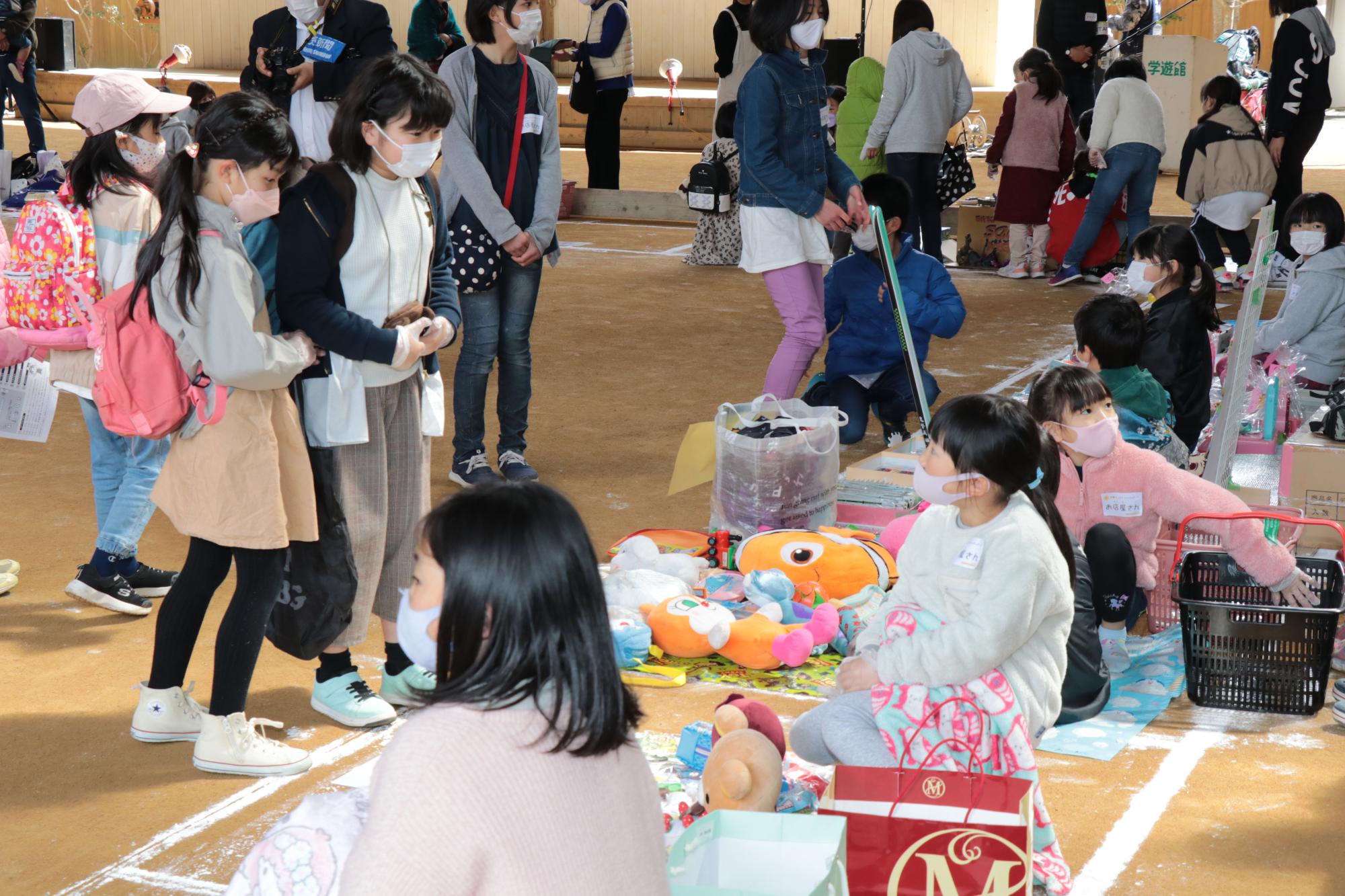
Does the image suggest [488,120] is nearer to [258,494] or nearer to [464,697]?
[258,494]

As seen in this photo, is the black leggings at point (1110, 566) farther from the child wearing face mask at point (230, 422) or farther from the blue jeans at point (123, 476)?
the blue jeans at point (123, 476)

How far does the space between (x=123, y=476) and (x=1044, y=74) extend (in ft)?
23.9

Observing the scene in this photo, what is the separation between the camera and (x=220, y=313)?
3.18 metres

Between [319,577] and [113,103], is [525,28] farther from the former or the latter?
[319,577]

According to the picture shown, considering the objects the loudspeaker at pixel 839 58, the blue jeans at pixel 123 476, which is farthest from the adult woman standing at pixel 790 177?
the loudspeaker at pixel 839 58

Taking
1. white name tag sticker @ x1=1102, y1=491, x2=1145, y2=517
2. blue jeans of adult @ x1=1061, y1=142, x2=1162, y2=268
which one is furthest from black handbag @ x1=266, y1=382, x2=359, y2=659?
blue jeans of adult @ x1=1061, y1=142, x2=1162, y2=268

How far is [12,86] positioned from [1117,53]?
34.6ft

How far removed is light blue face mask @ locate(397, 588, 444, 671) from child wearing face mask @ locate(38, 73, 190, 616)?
7.45 feet

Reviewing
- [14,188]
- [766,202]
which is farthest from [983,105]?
[766,202]

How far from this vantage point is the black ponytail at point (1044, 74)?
987 centimetres

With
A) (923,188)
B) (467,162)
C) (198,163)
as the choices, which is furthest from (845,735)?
(923,188)

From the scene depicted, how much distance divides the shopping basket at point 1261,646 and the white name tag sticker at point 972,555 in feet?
3.57

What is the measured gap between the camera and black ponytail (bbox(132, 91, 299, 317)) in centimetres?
316

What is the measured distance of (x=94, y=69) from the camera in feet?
76.7
